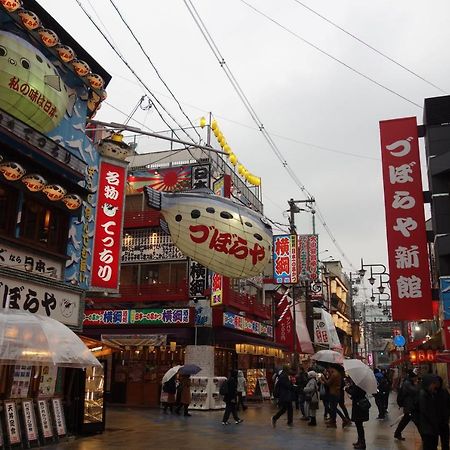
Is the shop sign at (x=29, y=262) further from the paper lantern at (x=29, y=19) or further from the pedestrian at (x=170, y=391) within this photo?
the pedestrian at (x=170, y=391)

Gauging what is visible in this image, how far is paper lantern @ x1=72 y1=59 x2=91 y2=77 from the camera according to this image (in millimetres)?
16469

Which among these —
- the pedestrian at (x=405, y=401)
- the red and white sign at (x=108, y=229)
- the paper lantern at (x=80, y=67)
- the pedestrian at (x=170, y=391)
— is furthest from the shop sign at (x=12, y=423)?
the pedestrian at (x=170, y=391)

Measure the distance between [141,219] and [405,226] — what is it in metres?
14.1

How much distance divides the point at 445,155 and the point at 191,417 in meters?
15.4

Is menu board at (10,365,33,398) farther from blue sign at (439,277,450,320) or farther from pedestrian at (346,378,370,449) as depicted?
blue sign at (439,277,450,320)

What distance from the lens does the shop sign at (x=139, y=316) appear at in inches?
1029

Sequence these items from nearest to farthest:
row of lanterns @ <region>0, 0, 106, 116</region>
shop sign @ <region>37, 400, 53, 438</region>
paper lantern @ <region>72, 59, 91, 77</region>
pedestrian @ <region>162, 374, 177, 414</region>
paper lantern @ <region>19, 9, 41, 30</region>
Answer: shop sign @ <region>37, 400, 53, 438</region> → row of lanterns @ <region>0, 0, 106, 116</region> → paper lantern @ <region>19, 9, 41, 30</region> → paper lantern @ <region>72, 59, 91, 77</region> → pedestrian @ <region>162, 374, 177, 414</region>

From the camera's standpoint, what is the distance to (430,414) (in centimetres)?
918

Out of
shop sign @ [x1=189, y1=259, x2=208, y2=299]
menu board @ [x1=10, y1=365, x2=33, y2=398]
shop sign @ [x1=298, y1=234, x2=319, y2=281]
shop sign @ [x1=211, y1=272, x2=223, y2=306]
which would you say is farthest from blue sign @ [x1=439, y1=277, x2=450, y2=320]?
shop sign @ [x1=298, y1=234, x2=319, y2=281]

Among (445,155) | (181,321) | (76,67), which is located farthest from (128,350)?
(445,155)

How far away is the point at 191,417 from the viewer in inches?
805

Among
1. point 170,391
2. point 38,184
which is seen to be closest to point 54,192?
point 38,184

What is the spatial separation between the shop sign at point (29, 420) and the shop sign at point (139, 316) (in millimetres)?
14041

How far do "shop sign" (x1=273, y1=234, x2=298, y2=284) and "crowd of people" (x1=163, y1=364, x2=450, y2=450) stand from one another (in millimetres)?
7675
